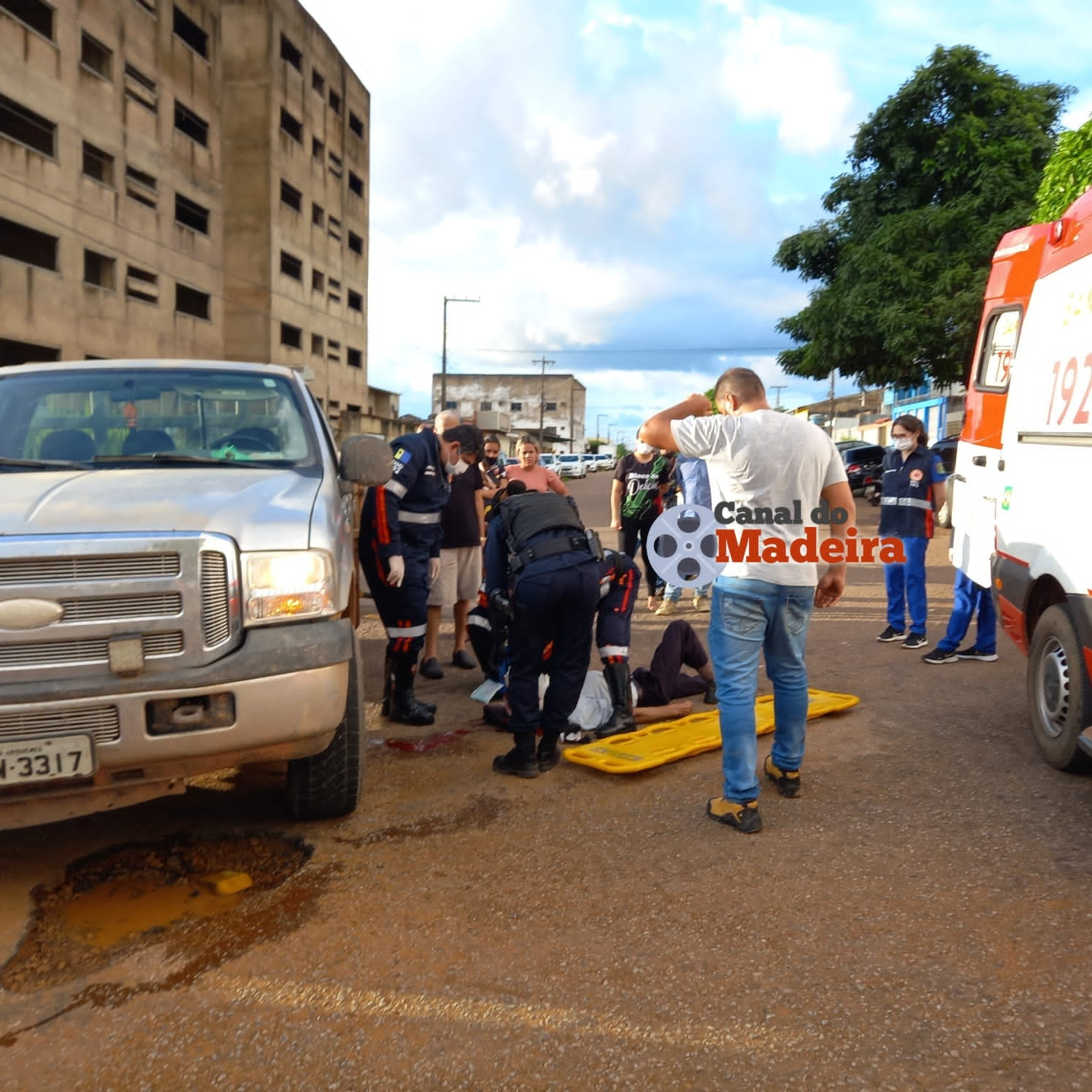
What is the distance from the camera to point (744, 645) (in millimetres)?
4125

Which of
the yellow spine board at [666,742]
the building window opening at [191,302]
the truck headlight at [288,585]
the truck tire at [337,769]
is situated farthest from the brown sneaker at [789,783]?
the building window opening at [191,302]

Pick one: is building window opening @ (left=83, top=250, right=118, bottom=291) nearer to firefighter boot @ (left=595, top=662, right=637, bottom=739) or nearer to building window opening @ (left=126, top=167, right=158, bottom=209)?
building window opening @ (left=126, top=167, right=158, bottom=209)

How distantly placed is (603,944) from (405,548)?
3175mm

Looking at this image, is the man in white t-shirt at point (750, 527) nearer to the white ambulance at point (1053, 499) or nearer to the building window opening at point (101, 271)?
the white ambulance at point (1053, 499)

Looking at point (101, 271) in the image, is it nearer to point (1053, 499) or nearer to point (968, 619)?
point (968, 619)

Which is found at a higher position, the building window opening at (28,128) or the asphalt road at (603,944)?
the building window opening at (28,128)

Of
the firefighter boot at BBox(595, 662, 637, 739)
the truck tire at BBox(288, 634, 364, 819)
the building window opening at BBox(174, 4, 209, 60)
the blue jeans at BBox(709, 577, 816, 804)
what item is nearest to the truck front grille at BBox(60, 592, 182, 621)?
the truck tire at BBox(288, 634, 364, 819)

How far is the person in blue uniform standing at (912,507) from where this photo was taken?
26.2ft

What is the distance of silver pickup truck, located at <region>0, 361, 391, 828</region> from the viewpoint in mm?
3141

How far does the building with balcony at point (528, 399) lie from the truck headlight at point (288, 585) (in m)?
103

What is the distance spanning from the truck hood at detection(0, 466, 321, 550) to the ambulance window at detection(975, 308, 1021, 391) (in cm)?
534

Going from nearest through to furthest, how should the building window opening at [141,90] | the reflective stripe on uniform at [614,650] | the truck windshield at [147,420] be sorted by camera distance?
the truck windshield at [147,420] → the reflective stripe on uniform at [614,650] → the building window opening at [141,90]

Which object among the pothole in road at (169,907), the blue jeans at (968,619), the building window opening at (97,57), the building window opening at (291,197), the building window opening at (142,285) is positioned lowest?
the pothole in road at (169,907)

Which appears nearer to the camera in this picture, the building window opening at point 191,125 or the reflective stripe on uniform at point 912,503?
the reflective stripe on uniform at point 912,503
